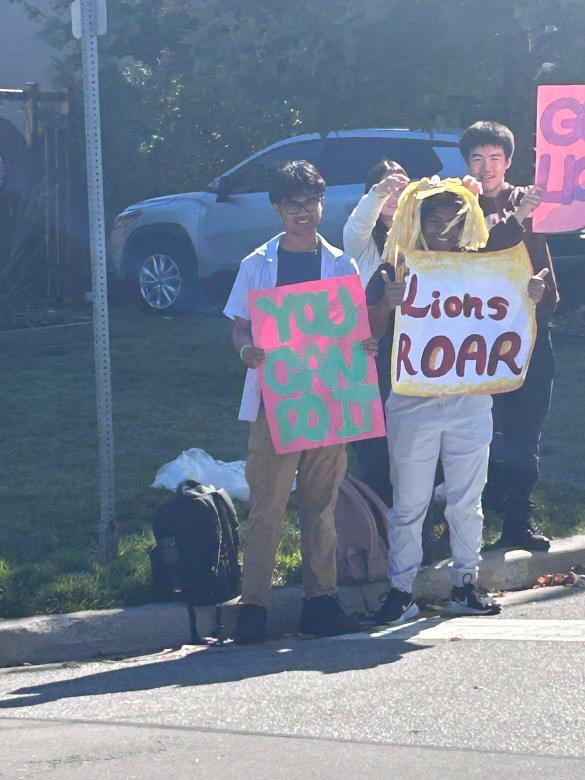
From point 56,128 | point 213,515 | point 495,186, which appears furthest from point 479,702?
point 56,128

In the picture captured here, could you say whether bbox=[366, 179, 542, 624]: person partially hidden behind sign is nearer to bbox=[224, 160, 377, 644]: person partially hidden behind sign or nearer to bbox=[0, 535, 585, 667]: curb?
bbox=[224, 160, 377, 644]: person partially hidden behind sign

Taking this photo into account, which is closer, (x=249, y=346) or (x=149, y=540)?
(x=249, y=346)

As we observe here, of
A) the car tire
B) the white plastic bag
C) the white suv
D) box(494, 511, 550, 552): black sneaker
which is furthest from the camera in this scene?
the car tire

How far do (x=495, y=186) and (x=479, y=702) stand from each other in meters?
2.74

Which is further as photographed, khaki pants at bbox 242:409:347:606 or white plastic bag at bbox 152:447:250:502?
white plastic bag at bbox 152:447:250:502

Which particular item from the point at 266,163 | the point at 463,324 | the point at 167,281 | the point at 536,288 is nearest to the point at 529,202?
the point at 536,288

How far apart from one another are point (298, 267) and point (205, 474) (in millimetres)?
2231

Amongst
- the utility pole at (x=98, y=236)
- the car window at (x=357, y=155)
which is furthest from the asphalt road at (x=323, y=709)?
the car window at (x=357, y=155)

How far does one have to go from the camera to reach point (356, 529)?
6703 millimetres

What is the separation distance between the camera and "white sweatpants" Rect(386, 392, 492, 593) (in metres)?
6.37

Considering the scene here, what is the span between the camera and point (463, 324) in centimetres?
645

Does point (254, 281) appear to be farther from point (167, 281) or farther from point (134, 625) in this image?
point (167, 281)

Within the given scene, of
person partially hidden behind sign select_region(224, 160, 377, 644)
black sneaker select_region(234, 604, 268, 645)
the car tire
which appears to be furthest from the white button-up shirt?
the car tire

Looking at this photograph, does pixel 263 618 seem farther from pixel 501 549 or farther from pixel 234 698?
pixel 501 549
